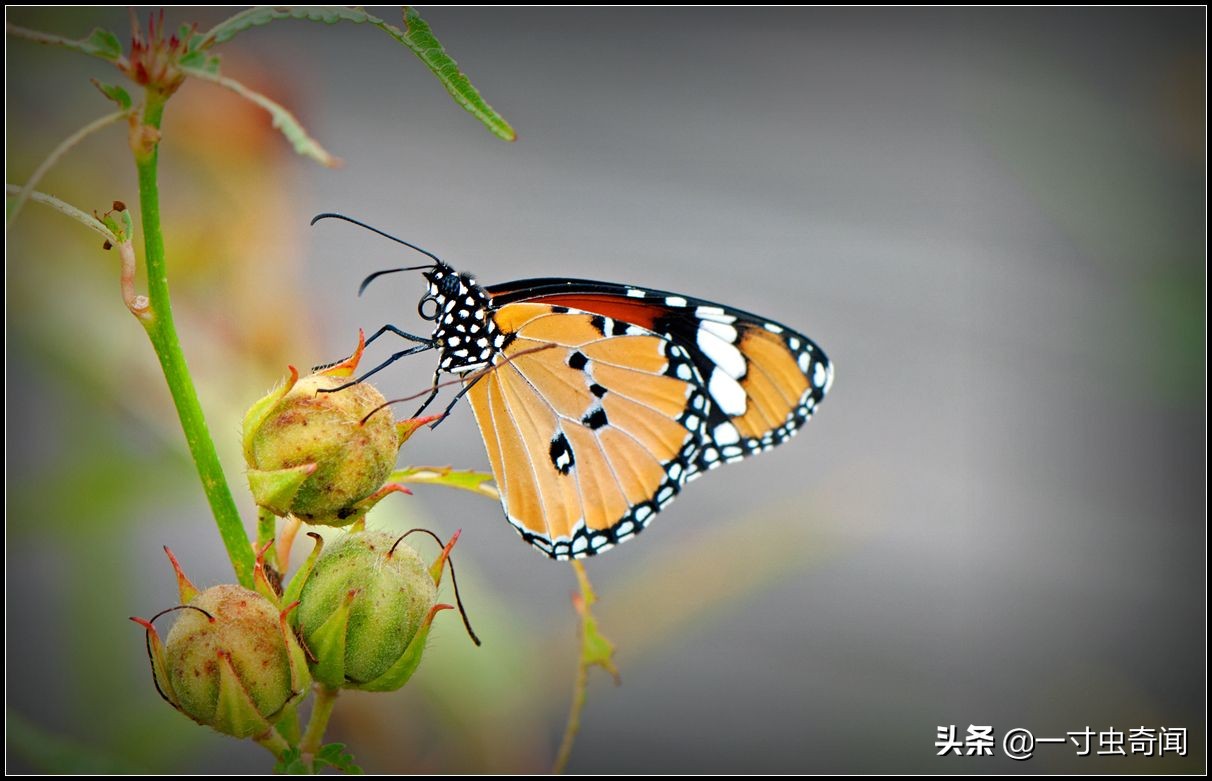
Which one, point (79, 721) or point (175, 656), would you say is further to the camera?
point (79, 721)

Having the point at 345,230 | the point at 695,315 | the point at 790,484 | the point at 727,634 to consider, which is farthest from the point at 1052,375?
the point at 695,315

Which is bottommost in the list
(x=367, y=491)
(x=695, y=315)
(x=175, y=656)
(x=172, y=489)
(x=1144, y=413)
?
(x=175, y=656)

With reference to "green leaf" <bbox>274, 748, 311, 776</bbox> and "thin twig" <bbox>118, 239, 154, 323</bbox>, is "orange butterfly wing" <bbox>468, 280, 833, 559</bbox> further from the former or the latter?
"thin twig" <bbox>118, 239, 154, 323</bbox>

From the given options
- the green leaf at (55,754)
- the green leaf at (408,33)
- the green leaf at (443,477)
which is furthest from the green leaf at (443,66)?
the green leaf at (55,754)

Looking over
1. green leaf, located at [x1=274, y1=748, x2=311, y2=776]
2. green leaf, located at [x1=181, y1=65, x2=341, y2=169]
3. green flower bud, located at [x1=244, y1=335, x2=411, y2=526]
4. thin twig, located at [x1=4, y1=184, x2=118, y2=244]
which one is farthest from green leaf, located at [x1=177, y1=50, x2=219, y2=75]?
green leaf, located at [x1=274, y1=748, x2=311, y2=776]

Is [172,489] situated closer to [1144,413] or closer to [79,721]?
[79,721]

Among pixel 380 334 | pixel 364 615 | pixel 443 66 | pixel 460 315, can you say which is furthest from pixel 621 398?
pixel 443 66
